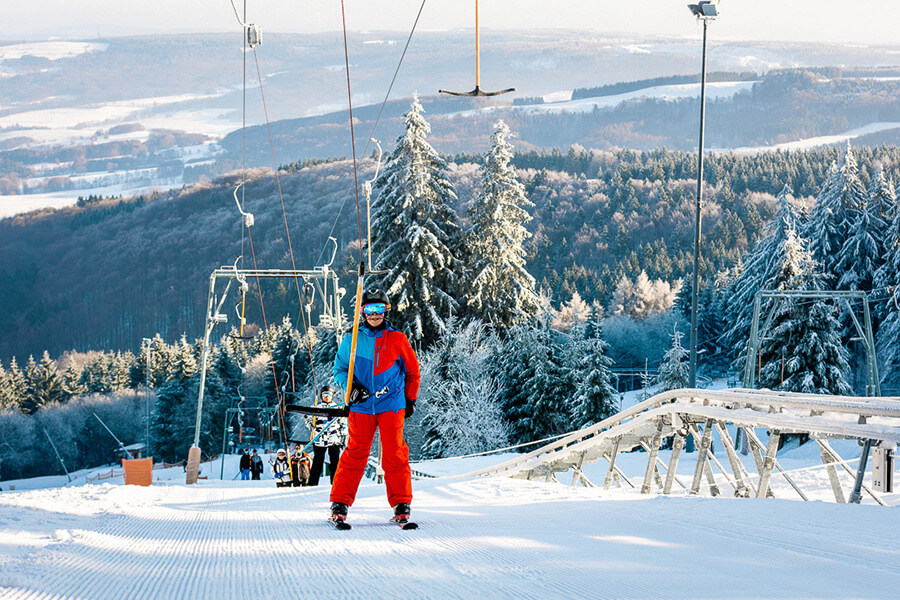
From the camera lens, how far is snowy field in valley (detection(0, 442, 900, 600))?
173 inches

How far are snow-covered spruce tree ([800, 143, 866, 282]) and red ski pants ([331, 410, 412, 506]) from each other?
49416 mm

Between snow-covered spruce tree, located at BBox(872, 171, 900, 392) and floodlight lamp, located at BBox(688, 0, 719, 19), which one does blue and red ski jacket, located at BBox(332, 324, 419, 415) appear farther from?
snow-covered spruce tree, located at BBox(872, 171, 900, 392)

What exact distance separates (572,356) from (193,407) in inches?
1924

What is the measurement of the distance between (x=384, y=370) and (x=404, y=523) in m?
1.22

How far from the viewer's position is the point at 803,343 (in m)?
39.7

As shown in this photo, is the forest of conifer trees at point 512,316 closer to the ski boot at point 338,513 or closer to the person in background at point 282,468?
the person in background at point 282,468

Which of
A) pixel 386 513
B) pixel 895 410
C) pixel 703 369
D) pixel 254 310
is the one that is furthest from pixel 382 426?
pixel 254 310

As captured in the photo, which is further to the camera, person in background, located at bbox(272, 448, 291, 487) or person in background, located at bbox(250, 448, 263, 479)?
person in background, located at bbox(250, 448, 263, 479)

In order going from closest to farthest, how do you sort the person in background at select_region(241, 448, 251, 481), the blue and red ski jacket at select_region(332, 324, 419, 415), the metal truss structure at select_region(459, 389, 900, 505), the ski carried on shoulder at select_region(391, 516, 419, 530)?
the ski carried on shoulder at select_region(391, 516, 419, 530) < the blue and red ski jacket at select_region(332, 324, 419, 415) < the metal truss structure at select_region(459, 389, 900, 505) < the person in background at select_region(241, 448, 251, 481)

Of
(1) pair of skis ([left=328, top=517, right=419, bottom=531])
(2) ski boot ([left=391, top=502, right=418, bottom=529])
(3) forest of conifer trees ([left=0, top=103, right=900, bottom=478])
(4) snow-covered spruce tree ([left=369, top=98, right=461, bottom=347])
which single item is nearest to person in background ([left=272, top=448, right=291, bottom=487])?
(3) forest of conifer trees ([left=0, top=103, right=900, bottom=478])

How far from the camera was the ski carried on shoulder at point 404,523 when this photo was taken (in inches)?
262

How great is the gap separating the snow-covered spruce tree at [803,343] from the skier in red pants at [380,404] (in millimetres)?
34580

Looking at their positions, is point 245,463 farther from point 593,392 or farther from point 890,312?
point 890,312

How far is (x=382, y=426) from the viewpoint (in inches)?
271
